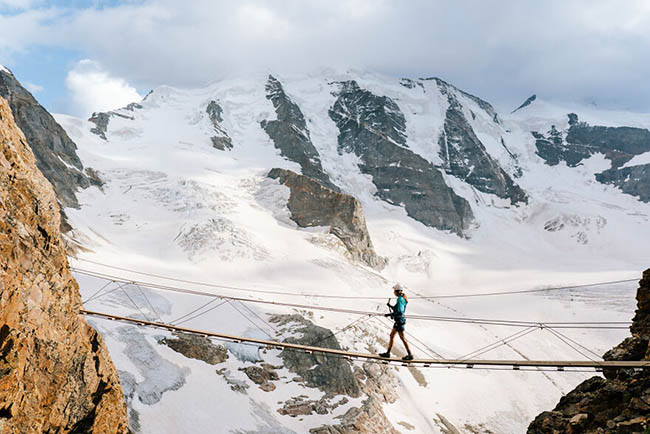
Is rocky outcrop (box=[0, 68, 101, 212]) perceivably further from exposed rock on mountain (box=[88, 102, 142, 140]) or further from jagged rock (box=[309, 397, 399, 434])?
jagged rock (box=[309, 397, 399, 434])

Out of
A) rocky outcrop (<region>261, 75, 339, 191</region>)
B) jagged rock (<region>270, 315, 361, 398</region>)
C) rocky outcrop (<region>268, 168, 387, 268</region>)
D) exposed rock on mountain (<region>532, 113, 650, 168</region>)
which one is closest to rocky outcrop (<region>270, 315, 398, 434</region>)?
jagged rock (<region>270, 315, 361, 398</region>)

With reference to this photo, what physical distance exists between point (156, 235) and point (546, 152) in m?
164

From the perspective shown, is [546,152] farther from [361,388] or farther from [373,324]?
[361,388]

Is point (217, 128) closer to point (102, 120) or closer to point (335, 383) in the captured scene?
point (102, 120)

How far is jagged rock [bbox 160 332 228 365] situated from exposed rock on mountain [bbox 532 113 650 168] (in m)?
173

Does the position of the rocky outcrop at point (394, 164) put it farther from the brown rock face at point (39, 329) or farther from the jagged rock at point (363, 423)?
the brown rock face at point (39, 329)

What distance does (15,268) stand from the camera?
1013 centimetres

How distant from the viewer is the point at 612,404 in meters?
11.5

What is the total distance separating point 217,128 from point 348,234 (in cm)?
5981

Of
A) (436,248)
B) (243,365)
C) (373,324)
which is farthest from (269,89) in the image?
(243,365)

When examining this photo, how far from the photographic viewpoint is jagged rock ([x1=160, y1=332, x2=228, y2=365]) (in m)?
28.5

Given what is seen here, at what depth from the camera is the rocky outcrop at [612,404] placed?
10328 millimetres

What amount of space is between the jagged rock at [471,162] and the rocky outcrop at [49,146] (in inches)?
4136

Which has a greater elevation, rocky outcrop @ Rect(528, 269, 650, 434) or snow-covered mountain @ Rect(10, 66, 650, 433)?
rocky outcrop @ Rect(528, 269, 650, 434)
